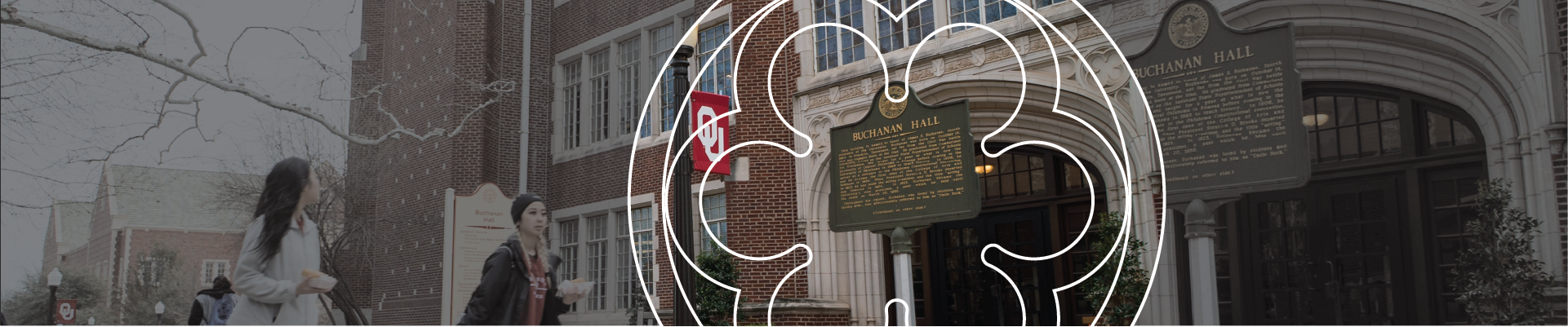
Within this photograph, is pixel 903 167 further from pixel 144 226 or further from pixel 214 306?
pixel 144 226

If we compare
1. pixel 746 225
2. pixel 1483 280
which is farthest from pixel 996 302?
pixel 1483 280

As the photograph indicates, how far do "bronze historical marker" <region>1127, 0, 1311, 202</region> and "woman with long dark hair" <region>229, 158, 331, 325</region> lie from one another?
6878mm

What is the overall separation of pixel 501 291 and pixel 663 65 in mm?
11759

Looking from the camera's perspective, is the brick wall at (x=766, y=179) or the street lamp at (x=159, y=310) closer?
the brick wall at (x=766, y=179)

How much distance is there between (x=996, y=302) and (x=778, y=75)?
4.52 metres

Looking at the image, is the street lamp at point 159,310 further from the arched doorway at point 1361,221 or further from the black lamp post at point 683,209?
the arched doorway at point 1361,221

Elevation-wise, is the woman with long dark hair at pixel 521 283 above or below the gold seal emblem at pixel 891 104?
below

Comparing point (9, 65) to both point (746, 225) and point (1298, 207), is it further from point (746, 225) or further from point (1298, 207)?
point (1298, 207)

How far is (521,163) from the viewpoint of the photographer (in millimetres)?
20844

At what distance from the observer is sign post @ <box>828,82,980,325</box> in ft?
33.5

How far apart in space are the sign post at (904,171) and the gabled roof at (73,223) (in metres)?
11.1

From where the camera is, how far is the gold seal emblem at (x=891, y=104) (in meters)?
10.8

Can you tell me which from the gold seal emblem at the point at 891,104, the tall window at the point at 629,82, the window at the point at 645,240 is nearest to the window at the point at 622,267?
the window at the point at 645,240

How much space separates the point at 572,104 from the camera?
2147 centimetres
